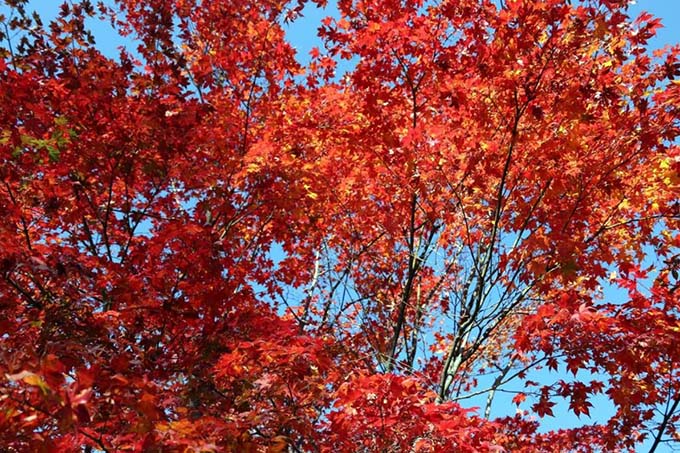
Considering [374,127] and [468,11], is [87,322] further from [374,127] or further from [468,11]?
[468,11]

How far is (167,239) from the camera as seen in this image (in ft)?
23.3

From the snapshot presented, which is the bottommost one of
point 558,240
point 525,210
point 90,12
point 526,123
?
point 558,240

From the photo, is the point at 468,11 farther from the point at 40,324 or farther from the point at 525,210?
the point at 40,324

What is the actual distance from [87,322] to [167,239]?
4.80ft

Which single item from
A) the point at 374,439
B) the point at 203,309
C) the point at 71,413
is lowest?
the point at 71,413

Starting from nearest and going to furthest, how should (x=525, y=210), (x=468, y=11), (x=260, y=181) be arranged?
1. (x=468, y=11)
2. (x=525, y=210)
3. (x=260, y=181)

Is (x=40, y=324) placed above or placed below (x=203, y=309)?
below

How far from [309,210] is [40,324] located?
569cm

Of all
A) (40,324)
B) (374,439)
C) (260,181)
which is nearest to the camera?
(40,324)

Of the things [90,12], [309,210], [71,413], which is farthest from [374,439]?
[90,12]

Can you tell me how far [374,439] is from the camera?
5.99 m

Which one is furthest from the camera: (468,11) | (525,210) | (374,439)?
(525,210)

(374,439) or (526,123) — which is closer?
(374,439)

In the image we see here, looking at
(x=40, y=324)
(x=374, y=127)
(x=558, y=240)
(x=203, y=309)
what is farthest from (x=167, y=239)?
(x=558, y=240)
